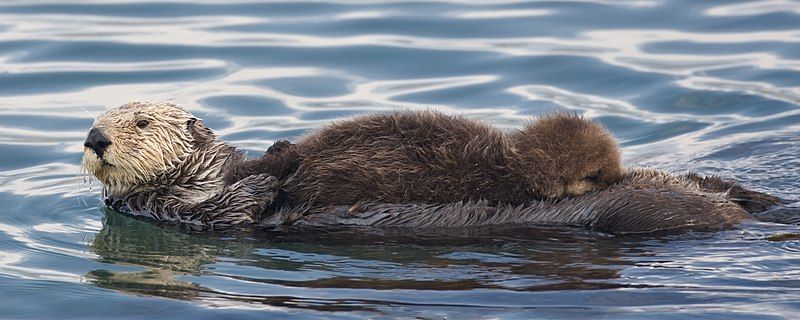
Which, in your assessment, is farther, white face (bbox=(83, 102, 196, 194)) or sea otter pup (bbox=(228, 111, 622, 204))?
white face (bbox=(83, 102, 196, 194))

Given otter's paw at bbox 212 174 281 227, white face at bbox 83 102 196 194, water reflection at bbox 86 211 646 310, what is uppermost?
white face at bbox 83 102 196 194

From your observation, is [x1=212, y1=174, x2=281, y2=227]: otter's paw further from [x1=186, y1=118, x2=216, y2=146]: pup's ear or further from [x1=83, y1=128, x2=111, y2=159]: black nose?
[x1=83, y1=128, x2=111, y2=159]: black nose

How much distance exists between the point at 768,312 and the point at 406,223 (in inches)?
80.1

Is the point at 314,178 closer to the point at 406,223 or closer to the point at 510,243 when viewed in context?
the point at 406,223

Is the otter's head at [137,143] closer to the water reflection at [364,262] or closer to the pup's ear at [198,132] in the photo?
the pup's ear at [198,132]

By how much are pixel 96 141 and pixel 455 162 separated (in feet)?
6.70

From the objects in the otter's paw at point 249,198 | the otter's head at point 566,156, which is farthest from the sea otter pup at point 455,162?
the otter's paw at point 249,198

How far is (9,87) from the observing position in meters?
10.8

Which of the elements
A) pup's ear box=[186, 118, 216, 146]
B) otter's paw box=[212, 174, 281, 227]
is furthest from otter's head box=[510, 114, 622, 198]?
pup's ear box=[186, 118, 216, 146]

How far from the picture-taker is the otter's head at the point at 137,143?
A: 7.03 m

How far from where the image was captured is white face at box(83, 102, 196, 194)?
277 inches

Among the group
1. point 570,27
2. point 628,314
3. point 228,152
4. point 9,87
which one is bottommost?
point 628,314

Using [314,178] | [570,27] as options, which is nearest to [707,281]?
[314,178]

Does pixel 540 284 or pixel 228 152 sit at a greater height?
pixel 228 152
